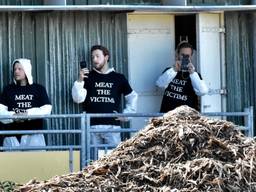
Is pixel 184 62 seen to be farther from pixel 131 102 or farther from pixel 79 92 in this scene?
pixel 79 92

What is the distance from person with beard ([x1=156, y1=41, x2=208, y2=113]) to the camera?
14.0 metres

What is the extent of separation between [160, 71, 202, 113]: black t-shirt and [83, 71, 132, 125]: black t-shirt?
70cm

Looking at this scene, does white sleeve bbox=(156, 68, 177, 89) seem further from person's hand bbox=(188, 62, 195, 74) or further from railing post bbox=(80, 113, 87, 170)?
railing post bbox=(80, 113, 87, 170)

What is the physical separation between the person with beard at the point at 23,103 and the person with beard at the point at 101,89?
0.58 m

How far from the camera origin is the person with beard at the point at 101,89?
13.6 metres

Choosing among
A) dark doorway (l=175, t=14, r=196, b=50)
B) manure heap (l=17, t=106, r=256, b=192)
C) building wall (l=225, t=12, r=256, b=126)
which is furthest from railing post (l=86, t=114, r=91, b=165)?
building wall (l=225, t=12, r=256, b=126)

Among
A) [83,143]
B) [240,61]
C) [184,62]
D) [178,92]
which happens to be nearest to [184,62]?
[184,62]

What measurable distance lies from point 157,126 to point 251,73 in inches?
241

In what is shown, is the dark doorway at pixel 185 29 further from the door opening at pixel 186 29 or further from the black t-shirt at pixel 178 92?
the black t-shirt at pixel 178 92

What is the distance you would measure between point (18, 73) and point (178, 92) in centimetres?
229

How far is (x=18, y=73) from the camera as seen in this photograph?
1327 centimetres

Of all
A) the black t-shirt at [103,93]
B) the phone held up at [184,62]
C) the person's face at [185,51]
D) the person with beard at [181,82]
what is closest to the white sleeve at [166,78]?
the person with beard at [181,82]

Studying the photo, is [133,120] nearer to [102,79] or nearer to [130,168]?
[102,79]

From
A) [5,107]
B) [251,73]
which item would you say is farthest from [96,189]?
[251,73]
